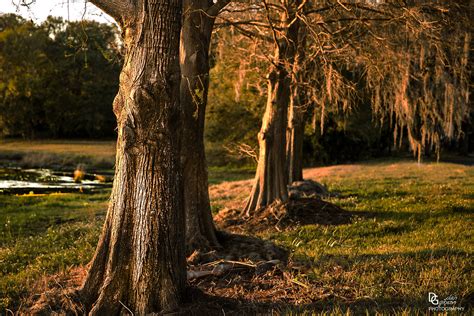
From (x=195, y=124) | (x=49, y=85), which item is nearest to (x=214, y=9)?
(x=195, y=124)

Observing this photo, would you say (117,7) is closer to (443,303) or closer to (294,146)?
(443,303)

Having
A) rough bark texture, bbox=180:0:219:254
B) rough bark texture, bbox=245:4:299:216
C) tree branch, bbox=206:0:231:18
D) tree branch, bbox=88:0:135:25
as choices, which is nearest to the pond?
rough bark texture, bbox=245:4:299:216

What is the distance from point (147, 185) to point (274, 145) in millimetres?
8415

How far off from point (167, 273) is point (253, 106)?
27794 millimetres

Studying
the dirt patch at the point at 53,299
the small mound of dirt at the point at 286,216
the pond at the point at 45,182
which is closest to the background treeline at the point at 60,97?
the pond at the point at 45,182

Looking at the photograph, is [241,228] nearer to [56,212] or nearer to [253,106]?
[56,212]

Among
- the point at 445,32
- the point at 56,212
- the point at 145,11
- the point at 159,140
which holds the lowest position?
the point at 56,212

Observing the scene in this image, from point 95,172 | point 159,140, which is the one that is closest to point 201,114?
point 159,140

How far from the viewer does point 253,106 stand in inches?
1313

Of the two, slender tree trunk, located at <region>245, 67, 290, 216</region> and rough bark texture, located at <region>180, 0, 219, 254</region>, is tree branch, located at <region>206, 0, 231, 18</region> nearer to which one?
rough bark texture, located at <region>180, 0, 219, 254</region>

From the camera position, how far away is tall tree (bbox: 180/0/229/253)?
9.21 m

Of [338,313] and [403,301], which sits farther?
[403,301]

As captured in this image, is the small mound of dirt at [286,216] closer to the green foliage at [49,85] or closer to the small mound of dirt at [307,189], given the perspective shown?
the small mound of dirt at [307,189]

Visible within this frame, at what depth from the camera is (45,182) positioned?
2905 centimetres
